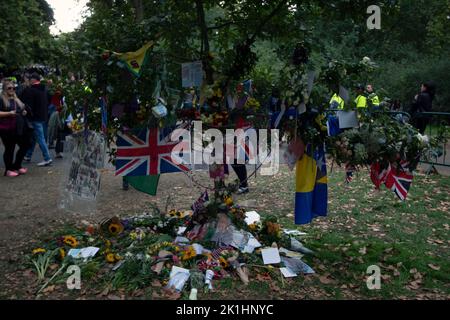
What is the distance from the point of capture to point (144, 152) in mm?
5363

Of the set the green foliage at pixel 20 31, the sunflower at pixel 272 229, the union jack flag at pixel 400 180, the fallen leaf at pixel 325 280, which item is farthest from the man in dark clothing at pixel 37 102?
the union jack flag at pixel 400 180

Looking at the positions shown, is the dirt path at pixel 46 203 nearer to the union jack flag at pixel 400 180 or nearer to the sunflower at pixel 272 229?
the sunflower at pixel 272 229

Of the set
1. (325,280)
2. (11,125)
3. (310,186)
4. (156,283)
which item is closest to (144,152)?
(156,283)

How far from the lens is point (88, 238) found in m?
5.63

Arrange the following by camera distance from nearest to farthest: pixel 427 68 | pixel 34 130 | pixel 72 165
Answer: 1. pixel 72 165
2. pixel 34 130
3. pixel 427 68

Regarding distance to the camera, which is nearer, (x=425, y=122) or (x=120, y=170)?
(x=120, y=170)

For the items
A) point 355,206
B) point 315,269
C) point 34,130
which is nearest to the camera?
point 315,269

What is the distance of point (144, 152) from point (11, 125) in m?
5.08

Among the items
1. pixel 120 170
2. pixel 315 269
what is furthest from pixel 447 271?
pixel 120 170

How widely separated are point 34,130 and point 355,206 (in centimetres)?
660

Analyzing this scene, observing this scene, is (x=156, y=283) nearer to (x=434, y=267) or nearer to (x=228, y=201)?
(x=228, y=201)

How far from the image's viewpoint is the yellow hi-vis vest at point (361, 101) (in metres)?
4.70

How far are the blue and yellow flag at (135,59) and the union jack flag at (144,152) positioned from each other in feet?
2.83
